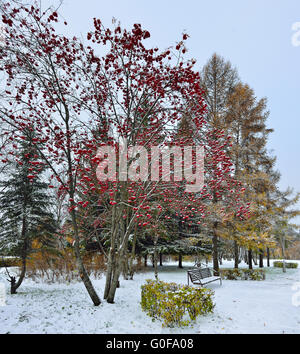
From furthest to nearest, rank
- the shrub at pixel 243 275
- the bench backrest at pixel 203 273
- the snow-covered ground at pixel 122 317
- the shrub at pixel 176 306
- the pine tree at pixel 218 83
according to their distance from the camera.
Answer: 1. the pine tree at pixel 218 83
2. the shrub at pixel 243 275
3. the bench backrest at pixel 203 273
4. the shrub at pixel 176 306
5. the snow-covered ground at pixel 122 317

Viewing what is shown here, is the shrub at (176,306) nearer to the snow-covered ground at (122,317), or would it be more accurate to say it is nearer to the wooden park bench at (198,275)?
the snow-covered ground at (122,317)

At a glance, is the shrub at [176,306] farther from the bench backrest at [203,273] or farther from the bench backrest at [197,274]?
the bench backrest at [203,273]

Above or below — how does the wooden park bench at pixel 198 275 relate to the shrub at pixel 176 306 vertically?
below

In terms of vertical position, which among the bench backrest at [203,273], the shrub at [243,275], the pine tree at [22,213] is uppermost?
the pine tree at [22,213]

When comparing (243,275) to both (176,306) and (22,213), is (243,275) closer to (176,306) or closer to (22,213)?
(176,306)

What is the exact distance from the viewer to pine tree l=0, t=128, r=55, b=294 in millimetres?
7723

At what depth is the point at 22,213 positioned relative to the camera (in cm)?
788

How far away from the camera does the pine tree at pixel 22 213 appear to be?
25.3 ft

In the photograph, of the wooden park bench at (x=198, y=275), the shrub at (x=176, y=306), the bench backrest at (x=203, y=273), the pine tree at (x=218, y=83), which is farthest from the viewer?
the pine tree at (x=218, y=83)

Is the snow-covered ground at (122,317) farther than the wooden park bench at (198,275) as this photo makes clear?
No

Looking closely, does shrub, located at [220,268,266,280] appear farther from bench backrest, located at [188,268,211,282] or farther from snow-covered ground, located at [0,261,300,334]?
snow-covered ground, located at [0,261,300,334]

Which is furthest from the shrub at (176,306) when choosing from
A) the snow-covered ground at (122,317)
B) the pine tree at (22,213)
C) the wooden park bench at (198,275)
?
the pine tree at (22,213)

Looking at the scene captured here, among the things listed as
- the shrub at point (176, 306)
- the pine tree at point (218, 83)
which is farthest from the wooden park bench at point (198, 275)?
the pine tree at point (218, 83)

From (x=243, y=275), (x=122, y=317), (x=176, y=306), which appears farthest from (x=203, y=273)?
(x=122, y=317)
